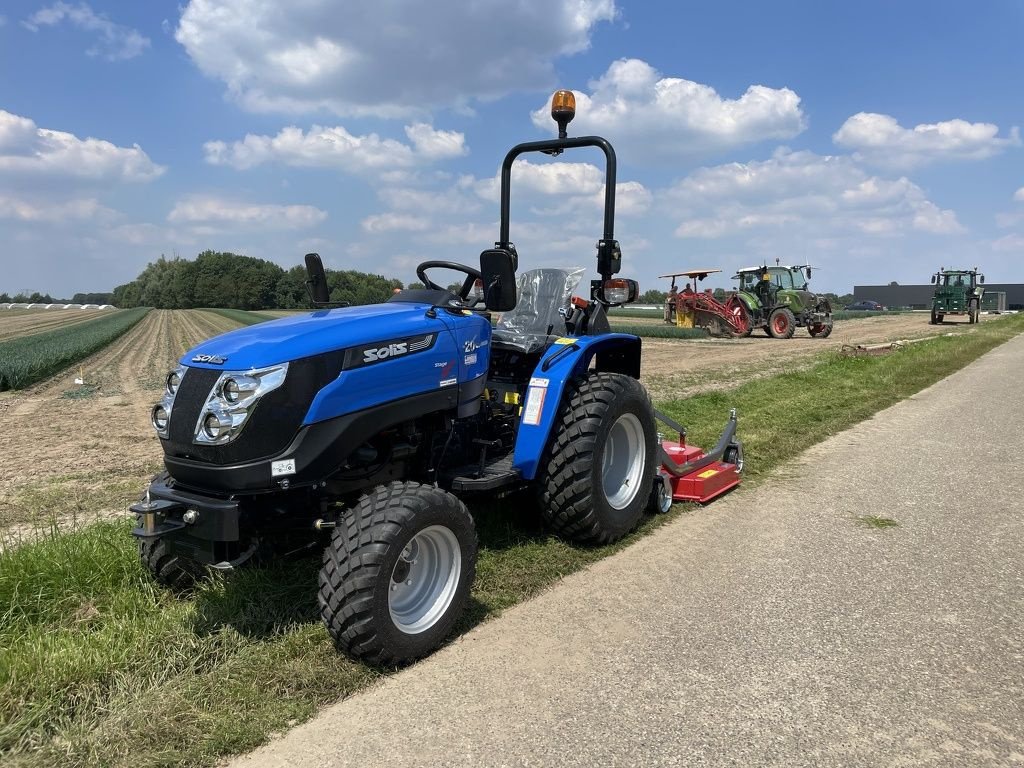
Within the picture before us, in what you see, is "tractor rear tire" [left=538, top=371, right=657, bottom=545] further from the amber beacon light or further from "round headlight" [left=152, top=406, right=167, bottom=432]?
"round headlight" [left=152, top=406, right=167, bottom=432]

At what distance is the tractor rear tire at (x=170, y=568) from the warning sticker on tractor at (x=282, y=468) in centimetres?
83

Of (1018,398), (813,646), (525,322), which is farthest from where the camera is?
(1018,398)

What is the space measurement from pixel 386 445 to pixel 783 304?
22.3 metres

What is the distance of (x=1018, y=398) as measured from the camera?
9.23 metres

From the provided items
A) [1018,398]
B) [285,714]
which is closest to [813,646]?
[285,714]

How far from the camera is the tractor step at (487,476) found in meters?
3.43

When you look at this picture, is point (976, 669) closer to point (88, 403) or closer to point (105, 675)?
point (105, 675)

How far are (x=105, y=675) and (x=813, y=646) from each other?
2.60m

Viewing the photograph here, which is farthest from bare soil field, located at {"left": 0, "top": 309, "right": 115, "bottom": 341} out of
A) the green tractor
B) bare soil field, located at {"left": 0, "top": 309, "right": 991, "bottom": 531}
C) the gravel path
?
the gravel path

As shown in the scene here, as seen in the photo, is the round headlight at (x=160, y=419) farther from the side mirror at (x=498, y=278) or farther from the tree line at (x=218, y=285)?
the tree line at (x=218, y=285)

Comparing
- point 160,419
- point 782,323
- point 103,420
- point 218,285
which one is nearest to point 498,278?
point 160,419

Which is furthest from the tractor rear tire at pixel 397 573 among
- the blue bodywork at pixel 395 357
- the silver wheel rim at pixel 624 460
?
the silver wheel rim at pixel 624 460

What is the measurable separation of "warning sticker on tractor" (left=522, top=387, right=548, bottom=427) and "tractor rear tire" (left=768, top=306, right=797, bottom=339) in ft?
69.4

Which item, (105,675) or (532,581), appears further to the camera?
(532,581)
